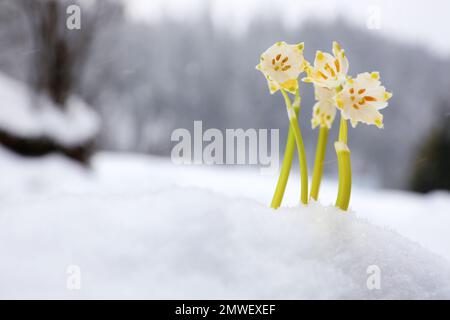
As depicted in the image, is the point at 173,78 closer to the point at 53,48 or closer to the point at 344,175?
the point at 53,48

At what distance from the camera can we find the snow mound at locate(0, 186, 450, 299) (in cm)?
40

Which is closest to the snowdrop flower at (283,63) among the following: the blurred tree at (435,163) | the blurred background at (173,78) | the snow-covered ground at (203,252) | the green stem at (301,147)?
the green stem at (301,147)

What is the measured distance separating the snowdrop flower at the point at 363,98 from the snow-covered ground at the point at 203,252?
108mm

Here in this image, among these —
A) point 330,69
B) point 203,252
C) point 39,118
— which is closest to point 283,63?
point 330,69

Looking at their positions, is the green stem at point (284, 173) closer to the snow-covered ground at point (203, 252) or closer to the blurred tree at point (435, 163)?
the snow-covered ground at point (203, 252)

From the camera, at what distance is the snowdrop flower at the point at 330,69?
50cm

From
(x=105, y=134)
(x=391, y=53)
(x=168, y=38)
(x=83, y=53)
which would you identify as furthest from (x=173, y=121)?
(x=391, y=53)

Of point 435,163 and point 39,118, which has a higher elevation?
point 39,118

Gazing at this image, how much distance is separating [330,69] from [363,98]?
49mm

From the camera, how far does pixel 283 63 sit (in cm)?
53

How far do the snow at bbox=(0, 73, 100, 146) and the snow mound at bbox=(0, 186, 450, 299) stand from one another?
195cm

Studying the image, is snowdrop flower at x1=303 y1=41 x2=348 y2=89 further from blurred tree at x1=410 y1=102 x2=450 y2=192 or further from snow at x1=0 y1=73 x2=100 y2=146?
blurred tree at x1=410 y1=102 x2=450 y2=192

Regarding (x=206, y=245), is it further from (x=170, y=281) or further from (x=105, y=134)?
(x=105, y=134)

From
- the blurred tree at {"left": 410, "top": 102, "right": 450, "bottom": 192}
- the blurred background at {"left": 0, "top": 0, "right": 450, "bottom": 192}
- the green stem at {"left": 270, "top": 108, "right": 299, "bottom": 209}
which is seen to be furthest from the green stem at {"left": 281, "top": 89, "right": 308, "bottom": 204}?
the blurred tree at {"left": 410, "top": 102, "right": 450, "bottom": 192}
